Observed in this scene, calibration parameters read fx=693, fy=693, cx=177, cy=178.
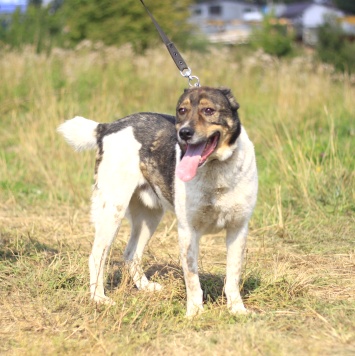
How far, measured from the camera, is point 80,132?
16.4ft

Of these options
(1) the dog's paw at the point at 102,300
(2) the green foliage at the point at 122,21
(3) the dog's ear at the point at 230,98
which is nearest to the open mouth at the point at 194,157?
(3) the dog's ear at the point at 230,98

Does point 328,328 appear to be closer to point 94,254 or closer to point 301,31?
point 94,254

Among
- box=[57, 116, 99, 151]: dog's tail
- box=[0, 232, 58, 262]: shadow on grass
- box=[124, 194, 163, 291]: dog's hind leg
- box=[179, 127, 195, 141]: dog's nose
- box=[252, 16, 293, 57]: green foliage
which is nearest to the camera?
box=[179, 127, 195, 141]: dog's nose

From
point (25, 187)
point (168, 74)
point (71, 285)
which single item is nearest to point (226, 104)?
point (71, 285)

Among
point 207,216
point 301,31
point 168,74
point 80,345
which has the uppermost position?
point 207,216

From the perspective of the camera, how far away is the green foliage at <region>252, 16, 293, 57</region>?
2512 cm

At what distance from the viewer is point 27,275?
4887mm

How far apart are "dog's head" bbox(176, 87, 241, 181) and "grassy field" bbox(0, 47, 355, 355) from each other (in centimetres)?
94

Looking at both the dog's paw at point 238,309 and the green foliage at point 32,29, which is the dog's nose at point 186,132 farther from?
the green foliage at point 32,29

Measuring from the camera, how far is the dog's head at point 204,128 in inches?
153

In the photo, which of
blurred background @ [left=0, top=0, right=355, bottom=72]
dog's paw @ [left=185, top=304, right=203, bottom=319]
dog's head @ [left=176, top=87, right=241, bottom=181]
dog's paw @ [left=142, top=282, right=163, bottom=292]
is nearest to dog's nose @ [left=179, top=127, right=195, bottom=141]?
dog's head @ [left=176, top=87, right=241, bottom=181]

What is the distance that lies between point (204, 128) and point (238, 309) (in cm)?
114

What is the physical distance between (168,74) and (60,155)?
11.9 feet

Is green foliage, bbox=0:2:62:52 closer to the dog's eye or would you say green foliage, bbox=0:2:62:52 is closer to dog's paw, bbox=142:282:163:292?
dog's paw, bbox=142:282:163:292
